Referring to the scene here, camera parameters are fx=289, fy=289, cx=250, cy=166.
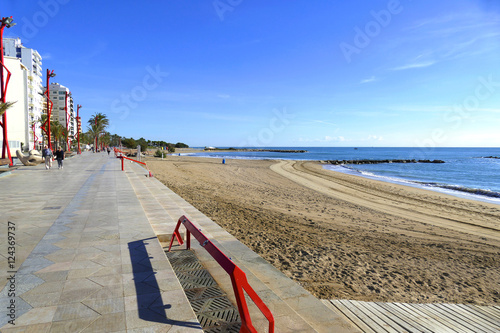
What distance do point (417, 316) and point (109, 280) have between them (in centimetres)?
402

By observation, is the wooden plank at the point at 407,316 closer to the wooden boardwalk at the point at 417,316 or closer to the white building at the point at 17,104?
the wooden boardwalk at the point at 417,316

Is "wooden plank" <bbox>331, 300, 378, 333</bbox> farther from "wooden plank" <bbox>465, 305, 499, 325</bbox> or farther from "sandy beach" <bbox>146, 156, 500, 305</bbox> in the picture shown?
"wooden plank" <bbox>465, 305, 499, 325</bbox>

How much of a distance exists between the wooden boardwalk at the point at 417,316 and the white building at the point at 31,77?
75.0 meters

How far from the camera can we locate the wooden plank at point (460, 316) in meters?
3.77

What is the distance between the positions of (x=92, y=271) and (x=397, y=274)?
5.22 m

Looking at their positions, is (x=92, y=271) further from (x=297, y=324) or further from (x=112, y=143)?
(x=112, y=143)

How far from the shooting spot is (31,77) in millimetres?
69688

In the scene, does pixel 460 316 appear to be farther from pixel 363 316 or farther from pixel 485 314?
pixel 363 316

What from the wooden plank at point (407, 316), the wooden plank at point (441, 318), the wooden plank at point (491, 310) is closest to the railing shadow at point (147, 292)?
the wooden plank at point (407, 316)

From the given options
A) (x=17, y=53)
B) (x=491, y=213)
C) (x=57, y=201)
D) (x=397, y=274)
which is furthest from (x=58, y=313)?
(x=17, y=53)

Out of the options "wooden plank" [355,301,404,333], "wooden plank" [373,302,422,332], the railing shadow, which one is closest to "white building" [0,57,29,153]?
the railing shadow

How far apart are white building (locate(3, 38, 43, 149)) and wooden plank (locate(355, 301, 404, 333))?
7498 cm

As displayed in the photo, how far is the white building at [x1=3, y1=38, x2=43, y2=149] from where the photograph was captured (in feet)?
229

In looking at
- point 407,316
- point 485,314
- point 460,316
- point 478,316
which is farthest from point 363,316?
point 485,314
